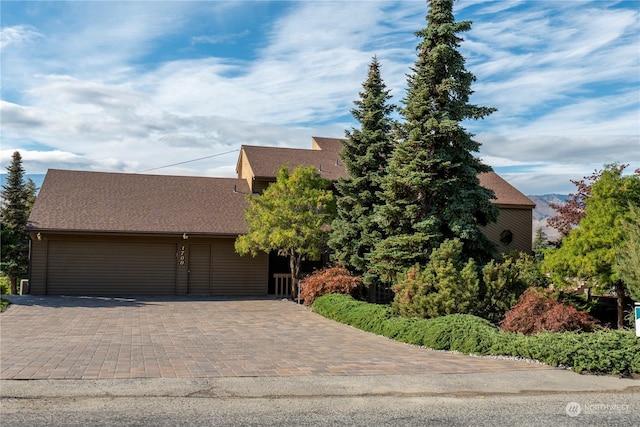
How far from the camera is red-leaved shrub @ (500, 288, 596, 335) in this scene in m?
11.7

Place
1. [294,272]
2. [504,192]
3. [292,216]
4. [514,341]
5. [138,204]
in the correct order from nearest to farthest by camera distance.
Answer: [514,341] → [292,216] → [294,272] → [138,204] → [504,192]

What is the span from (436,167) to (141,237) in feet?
38.5

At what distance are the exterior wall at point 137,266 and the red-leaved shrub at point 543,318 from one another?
12158mm

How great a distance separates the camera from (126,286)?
21.4 meters

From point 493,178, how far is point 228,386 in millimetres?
24362

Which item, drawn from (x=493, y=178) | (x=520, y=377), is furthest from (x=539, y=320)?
(x=493, y=178)

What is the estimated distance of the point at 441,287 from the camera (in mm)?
13484

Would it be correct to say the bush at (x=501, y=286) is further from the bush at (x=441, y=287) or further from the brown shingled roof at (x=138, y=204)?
the brown shingled roof at (x=138, y=204)

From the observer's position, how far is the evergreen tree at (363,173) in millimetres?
18891

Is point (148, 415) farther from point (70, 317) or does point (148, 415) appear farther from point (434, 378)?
point (70, 317)

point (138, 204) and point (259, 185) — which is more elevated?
point (259, 185)

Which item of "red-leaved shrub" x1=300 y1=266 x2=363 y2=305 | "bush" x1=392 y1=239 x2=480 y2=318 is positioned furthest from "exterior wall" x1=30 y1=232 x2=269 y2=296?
"bush" x1=392 y1=239 x2=480 y2=318

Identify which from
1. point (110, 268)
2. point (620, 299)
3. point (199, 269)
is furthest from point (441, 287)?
point (110, 268)

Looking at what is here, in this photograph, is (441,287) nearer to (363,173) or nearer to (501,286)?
(501,286)
